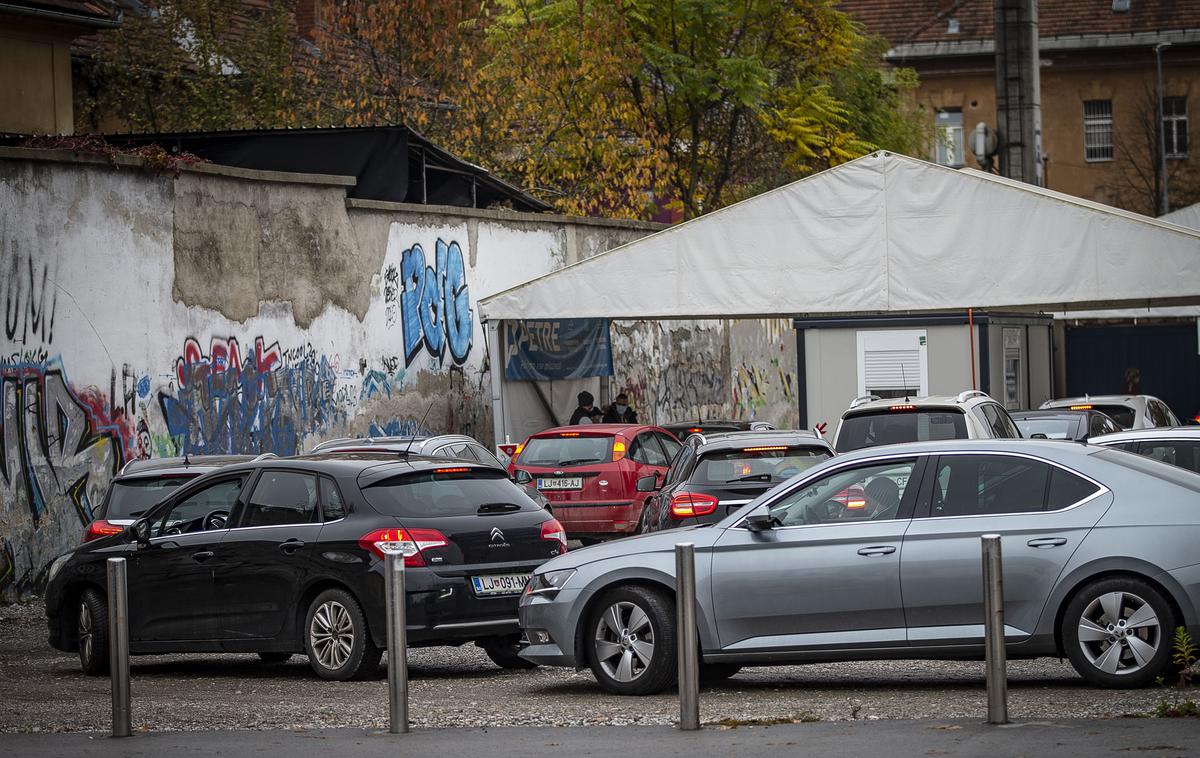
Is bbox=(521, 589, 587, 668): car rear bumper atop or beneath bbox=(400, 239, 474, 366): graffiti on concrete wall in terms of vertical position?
beneath

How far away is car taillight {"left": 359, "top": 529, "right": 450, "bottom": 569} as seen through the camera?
36.2 feet

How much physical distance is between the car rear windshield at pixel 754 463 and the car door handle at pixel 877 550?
4.70m

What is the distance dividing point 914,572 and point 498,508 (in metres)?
3.27

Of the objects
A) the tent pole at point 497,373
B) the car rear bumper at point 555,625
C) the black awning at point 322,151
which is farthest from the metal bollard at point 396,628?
the black awning at point 322,151

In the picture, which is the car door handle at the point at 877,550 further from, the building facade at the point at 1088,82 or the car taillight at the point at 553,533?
the building facade at the point at 1088,82

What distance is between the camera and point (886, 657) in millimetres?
9664

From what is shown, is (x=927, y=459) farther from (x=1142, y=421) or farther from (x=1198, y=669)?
(x=1142, y=421)

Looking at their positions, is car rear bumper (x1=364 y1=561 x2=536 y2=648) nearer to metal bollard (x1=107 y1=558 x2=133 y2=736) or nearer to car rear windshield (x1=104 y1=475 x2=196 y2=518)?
metal bollard (x1=107 y1=558 x2=133 y2=736)

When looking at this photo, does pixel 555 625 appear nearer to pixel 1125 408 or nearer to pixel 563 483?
pixel 563 483

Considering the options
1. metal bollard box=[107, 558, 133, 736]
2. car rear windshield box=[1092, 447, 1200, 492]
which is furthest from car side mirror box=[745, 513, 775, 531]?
metal bollard box=[107, 558, 133, 736]

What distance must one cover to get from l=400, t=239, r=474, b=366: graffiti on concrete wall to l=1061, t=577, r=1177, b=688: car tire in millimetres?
15493

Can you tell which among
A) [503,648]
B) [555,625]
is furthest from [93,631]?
[555,625]

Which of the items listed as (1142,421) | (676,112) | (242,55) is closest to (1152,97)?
(676,112)

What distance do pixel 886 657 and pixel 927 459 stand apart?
45.8 inches
